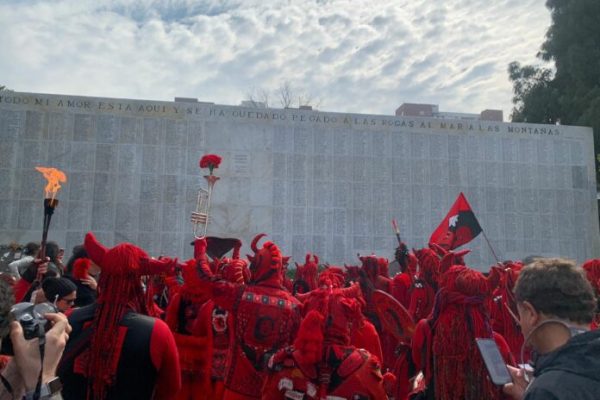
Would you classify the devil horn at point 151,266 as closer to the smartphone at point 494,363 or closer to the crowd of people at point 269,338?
the crowd of people at point 269,338

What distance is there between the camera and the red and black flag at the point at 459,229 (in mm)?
8547

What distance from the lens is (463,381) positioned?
3.30 metres

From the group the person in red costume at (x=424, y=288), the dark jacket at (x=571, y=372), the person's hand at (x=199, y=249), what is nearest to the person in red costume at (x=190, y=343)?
the person's hand at (x=199, y=249)

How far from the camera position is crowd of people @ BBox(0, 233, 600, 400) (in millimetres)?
1948

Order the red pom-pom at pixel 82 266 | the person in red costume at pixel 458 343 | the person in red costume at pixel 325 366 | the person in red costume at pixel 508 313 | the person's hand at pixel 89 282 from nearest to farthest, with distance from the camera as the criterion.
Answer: the person in red costume at pixel 325 366, the person in red costume at pixel 458 343, the red pom-pom at pixel 82 266, the person's hand at pixel 89 282, the person in red costume at pixel 508 313

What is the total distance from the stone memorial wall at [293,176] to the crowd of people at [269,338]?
44.6ft

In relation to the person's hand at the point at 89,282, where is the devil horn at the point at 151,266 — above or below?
above

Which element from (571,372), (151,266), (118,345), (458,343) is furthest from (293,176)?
(571,372)

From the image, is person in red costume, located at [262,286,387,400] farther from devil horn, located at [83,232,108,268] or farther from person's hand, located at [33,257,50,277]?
person's hand, located at [33,257,50,277]

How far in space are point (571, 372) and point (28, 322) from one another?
7.47ft

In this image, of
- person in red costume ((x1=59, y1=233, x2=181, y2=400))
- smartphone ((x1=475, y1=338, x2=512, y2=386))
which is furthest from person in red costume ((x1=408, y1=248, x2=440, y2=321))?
person in red costume ((x1=59, y1=233, x2=181, y2=400))

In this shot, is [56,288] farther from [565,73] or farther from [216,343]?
[565,73]

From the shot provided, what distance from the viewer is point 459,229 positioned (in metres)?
8.61

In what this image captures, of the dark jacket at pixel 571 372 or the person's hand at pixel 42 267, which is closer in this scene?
the dark jacket at pixel 571 372
